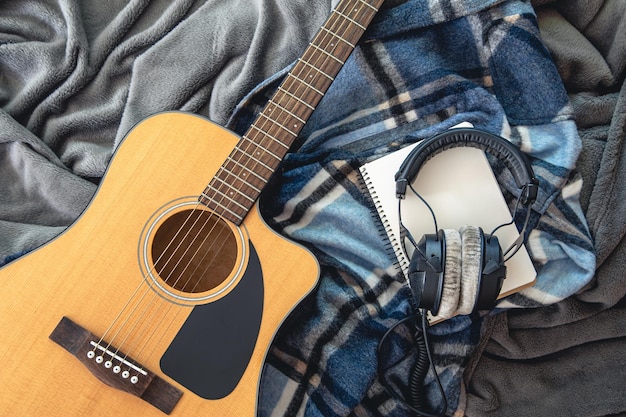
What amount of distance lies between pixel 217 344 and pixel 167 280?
0.46ft

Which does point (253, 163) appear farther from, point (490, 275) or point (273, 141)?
point (490, 275)

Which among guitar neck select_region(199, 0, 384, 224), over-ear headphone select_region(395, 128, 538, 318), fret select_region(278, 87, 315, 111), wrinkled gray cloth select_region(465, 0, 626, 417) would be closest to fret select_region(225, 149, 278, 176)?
guitar neck select_region(199, 0, 384, 224)

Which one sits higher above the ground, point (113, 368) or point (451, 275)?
point (451, 275)

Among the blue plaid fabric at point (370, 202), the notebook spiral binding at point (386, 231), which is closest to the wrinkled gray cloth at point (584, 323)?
the blue plaid fabric at point (370, 202)

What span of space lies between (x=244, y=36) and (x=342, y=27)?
214mm

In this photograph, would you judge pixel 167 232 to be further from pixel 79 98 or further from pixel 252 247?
pixel 79 98

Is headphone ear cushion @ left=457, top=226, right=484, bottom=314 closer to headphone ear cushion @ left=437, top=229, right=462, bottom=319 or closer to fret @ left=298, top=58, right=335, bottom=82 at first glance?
headphone ear cushion @ left=437, top=229, right=462, bottom=319

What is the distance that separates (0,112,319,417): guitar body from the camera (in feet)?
2.56

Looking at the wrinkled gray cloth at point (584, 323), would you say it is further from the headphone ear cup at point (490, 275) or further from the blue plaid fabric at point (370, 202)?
the headphone ear cup at point (490, 275)

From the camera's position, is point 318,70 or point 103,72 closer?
point 318,70

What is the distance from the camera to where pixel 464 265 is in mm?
766

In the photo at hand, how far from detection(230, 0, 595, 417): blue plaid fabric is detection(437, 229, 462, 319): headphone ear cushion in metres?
0.15

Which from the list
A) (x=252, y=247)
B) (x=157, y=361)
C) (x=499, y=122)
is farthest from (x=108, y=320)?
(x=499, y=122)

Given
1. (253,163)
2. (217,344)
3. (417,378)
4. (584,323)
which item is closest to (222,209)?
(253,163)
